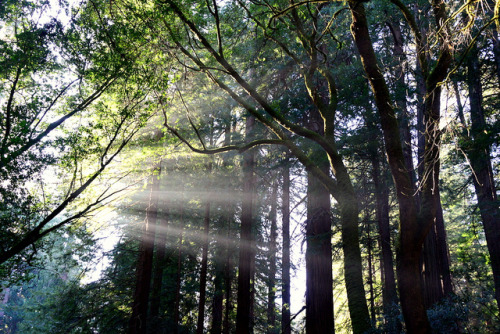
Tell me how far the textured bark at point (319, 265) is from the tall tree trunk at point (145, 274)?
4960mm

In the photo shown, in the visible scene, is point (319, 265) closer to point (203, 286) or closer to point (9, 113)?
point (203, 286)

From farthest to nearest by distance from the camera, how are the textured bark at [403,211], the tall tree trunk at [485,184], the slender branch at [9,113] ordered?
the tall tree trunk at [485,184] < the slender branch at [9,113] < the textured bark at [403,211]

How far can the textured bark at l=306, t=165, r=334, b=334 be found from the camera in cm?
835

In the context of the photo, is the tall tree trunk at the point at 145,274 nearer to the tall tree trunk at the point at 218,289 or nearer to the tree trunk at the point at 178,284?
the tree trunk at the point at 178,284

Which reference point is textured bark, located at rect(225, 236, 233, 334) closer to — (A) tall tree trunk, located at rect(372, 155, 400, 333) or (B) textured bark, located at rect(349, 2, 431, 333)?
(A) tall tree trunk, located at rect(372, 155, 400, 333)

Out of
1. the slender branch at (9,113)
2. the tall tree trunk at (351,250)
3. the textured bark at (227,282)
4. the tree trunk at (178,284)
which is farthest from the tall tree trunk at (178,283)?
the tall tree trunk at (351,250)

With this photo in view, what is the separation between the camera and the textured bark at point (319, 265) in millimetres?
8352

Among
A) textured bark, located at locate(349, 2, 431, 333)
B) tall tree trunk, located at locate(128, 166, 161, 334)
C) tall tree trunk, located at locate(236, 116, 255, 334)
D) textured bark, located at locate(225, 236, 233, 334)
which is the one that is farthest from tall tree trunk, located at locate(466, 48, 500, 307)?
tall tree trunk, located at locate(128, 166, 161, 334)

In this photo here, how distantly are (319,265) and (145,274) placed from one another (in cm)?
587

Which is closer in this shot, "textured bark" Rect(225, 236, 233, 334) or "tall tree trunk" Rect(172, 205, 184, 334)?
"tall tree trunk" Rect(172, 205, 184, 334)

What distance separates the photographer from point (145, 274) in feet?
35.5

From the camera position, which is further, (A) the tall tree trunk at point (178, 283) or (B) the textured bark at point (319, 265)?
(A) the tall tree trunk at point (178, 283)

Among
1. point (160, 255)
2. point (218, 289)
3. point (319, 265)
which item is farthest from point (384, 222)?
point (160, 255)

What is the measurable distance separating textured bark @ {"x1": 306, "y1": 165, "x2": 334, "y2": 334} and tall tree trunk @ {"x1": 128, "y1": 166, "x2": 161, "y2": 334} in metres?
4.96
